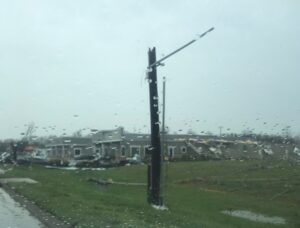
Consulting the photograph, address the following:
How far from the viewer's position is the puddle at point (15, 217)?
1384 centimetres

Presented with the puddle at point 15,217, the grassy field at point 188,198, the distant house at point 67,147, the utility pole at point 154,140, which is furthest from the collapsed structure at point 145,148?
the puddle at point 15,217

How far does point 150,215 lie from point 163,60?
522 cm

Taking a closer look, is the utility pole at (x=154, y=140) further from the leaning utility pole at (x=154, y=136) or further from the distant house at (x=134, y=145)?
the distant house at (x=134, y=145)

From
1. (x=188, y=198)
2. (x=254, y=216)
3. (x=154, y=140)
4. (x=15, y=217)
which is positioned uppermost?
(x=154, y=140)

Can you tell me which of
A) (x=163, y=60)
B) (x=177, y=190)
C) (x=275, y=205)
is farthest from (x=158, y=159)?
(x=177, y=190)

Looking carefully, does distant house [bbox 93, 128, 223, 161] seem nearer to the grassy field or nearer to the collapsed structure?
the collapsed structure

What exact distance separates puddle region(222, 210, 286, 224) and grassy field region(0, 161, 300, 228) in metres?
0.38

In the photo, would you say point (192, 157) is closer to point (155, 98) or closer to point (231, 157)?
point (231, 157)

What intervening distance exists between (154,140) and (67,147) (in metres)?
56.0

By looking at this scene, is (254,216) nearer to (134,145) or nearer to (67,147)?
(134,145)

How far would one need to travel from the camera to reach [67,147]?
7444 cm

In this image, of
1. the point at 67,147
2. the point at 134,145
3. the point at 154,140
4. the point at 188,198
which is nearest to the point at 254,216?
the point at 154,140

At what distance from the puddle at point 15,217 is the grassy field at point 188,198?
2.08 ft

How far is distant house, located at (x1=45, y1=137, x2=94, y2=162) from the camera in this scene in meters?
72.1
